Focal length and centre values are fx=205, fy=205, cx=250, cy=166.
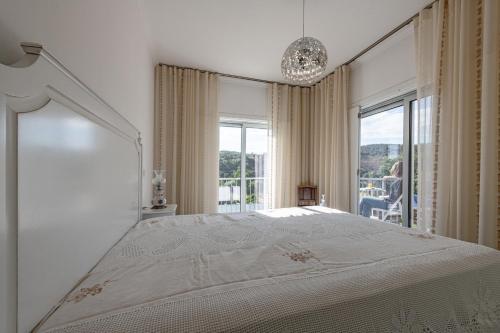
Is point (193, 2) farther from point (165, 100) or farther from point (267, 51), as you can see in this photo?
point (165, 100)

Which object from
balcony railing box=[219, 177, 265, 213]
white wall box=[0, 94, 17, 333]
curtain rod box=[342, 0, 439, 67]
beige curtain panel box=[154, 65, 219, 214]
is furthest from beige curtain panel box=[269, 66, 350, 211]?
white wall box=[0, 94, 17, 333]

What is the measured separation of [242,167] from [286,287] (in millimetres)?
3150

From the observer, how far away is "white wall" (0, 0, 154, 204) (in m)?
0.56

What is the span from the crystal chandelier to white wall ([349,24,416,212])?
1259mm

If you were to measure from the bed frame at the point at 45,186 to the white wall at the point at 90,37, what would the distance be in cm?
7

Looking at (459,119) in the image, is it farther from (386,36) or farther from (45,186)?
(45,186)

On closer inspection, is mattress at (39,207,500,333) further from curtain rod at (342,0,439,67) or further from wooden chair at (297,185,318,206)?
wooden chair at (297,185,318,206)

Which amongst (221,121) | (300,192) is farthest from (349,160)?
(221,121)

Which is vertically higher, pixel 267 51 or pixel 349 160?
pixel 267 51

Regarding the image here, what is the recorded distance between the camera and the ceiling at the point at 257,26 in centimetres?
201

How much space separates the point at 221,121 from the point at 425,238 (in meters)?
3.14

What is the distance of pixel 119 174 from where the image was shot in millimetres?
1332

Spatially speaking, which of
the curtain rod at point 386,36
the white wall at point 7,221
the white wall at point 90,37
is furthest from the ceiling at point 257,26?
the white wall at point 7,221

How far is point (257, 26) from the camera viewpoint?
2.30 meters
